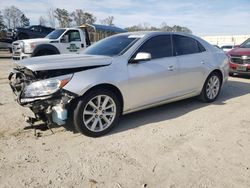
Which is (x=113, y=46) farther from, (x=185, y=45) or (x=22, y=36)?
(x=22, y=36)

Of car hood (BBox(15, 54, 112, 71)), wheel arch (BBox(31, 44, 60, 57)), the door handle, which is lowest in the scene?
the door handle

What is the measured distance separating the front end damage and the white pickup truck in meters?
7.85

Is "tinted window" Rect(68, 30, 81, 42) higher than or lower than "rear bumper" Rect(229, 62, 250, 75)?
higher

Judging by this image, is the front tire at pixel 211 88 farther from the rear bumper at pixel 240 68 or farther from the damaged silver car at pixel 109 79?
the rear bumper at pixel 240 68

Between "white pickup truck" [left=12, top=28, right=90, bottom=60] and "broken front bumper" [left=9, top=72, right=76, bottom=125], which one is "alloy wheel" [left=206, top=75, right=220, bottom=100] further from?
"white pickup truck" [left=12, top=28, right=90, bottom=60]

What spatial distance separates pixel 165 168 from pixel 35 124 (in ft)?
7.98

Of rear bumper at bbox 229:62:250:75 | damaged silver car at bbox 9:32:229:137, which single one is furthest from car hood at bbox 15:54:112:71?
rear bumper at bbox 229:62:250:75

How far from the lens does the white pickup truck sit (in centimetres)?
1148

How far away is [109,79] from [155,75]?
1041 mm

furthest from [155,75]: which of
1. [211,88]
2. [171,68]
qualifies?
[211,88]

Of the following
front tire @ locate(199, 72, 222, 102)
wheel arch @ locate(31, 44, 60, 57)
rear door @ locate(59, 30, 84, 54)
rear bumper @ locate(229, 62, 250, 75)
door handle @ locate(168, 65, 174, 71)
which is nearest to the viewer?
door handle @ locate(168, 65, 174, 71)

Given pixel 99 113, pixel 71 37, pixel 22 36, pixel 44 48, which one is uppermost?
pixel 22 36

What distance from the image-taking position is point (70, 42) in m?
12.6

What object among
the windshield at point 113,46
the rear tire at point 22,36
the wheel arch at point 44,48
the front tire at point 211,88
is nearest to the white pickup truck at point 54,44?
the wheel arch at point 44,48
